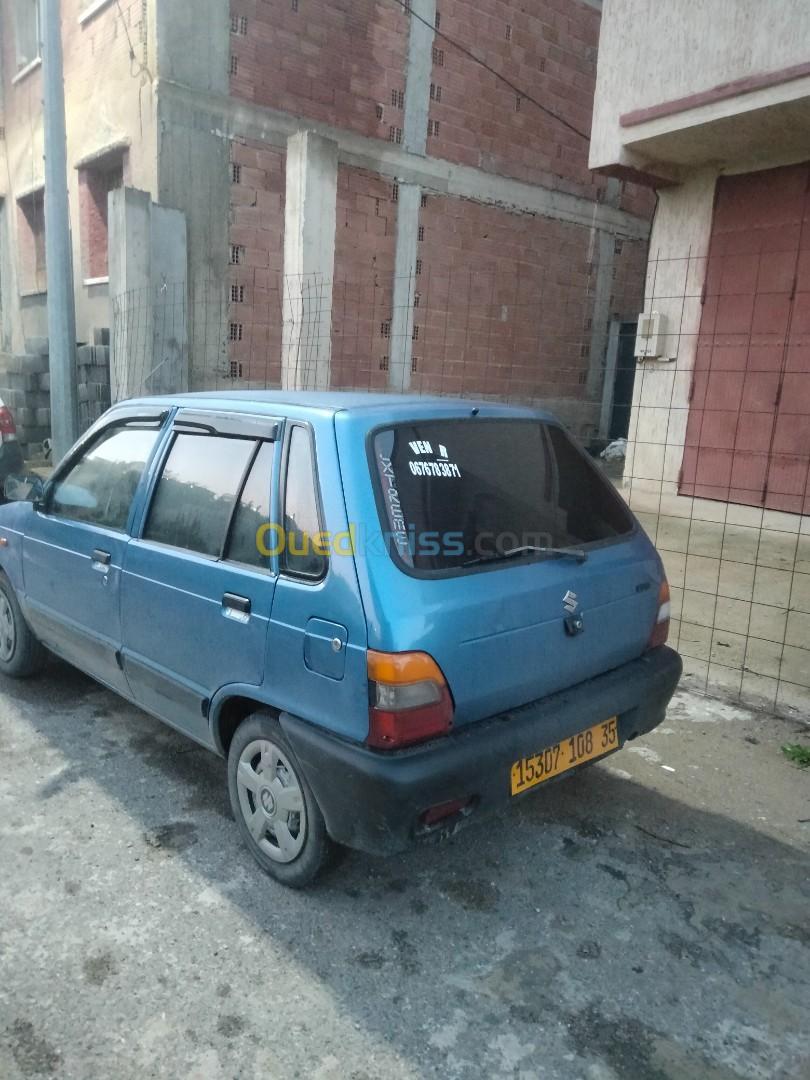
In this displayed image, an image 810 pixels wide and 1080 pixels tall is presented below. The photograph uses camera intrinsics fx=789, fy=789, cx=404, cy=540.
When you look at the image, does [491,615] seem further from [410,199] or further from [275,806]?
[410,199]

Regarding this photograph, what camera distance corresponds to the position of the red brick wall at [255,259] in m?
10.5

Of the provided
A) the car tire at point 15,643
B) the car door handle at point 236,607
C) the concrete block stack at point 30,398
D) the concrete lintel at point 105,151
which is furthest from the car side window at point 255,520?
the concrete block stack at point 30,398

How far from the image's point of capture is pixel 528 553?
2648 millimetres

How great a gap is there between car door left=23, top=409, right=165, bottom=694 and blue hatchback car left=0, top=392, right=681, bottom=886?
1.1 inches

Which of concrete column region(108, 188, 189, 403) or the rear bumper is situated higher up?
concrete column region(108, 188, 189, 403)

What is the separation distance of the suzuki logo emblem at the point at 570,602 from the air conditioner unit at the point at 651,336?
605 centimetres

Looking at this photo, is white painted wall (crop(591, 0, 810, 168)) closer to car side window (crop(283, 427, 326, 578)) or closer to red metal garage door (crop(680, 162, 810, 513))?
red metal garage door (crop(680, 162, 810, 513))

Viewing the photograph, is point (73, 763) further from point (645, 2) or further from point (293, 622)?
point (645, 2)

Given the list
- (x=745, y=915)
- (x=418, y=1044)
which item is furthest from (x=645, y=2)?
(x=418, y=1044)

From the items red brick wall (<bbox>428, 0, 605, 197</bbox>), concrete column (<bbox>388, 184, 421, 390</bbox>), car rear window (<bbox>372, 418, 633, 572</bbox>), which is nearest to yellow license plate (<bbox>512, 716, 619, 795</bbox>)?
car rear window (<bbox>372, 418, 633, 572</bbox>)

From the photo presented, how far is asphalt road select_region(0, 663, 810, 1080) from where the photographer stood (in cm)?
204

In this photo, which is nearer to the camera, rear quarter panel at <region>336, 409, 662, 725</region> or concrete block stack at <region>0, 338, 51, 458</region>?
rear quarter panel at <region>336, 409, 662, 725</region>

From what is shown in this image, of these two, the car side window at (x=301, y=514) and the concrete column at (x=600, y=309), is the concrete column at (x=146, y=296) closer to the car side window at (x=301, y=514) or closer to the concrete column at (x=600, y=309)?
the car side window at (x=301, y=514)

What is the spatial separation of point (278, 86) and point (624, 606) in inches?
410
